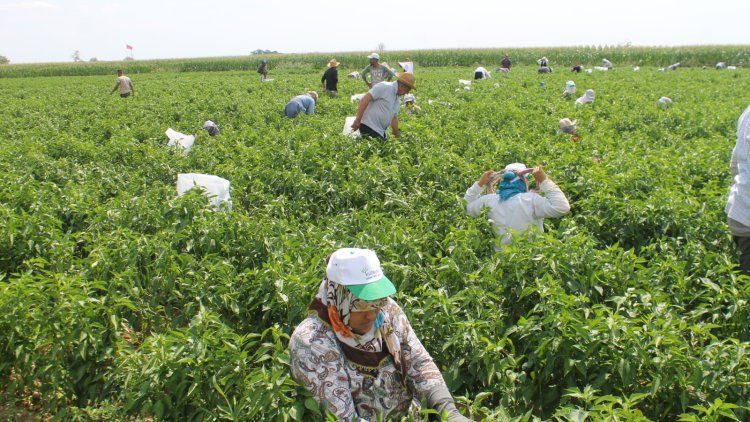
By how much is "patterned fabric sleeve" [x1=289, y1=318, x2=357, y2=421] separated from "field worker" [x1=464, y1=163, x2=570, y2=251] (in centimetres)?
233

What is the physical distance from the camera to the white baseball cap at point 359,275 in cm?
279

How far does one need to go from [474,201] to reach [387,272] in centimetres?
151

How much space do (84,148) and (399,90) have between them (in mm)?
4928

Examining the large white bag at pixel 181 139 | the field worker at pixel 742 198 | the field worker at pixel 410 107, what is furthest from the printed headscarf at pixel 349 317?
the field worker at pixel 410 107

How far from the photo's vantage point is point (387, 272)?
4.18m

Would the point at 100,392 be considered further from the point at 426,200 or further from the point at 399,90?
the point at 399,90

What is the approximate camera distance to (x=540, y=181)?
5.20 meters

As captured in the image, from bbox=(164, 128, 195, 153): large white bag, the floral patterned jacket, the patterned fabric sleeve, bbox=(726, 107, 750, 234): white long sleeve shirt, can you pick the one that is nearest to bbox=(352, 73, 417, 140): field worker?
bbox=(164, 128, 195, 153): large white bag

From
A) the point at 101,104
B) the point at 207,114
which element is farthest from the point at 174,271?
the point at 101,104

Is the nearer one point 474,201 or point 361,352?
point 361,352

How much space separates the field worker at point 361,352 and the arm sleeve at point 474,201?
232 cm

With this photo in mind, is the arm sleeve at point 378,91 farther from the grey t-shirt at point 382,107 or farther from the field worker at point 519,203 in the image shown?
the field worker at point 519,203

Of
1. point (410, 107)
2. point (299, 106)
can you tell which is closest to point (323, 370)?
point (299, 106)

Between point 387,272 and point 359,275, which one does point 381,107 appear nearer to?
point 387,272
